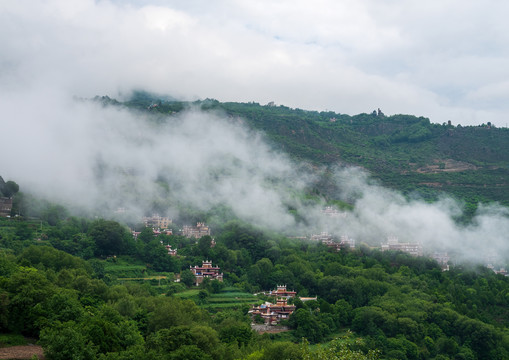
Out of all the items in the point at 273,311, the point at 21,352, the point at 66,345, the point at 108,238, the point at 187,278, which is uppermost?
the point at 108,238

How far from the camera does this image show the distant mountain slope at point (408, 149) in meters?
74.6

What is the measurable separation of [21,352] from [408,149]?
76307 millimetres

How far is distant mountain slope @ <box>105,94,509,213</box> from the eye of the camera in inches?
2938

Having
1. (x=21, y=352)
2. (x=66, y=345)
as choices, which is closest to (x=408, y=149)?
(x=21, y=352)

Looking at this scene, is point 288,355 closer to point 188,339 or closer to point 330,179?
point 188,339

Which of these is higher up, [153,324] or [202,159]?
[202,159]

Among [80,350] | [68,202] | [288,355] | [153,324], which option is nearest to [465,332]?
[288,355]

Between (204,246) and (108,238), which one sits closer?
(108,238)

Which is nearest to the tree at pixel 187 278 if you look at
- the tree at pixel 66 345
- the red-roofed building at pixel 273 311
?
the red-roofed building at pixel 273 311

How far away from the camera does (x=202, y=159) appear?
235ft

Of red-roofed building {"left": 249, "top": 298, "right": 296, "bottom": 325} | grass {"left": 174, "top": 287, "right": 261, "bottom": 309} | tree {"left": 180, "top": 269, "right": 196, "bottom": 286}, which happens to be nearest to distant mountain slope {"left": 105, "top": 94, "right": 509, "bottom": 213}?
red-roofed building {"left": 249, "top": 298, "right": 296, "bottom": 325}

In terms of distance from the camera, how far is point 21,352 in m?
22.3

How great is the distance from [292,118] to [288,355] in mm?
72104

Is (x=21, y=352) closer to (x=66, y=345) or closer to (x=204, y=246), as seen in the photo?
(x=66, y=345)
